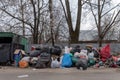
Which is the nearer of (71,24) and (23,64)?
(23,64)

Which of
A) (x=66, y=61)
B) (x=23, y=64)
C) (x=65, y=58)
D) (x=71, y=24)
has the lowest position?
(x=23, y=64)

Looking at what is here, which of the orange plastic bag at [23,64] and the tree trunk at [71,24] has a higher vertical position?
the tree trunk at [71,24]

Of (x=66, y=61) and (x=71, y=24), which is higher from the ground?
(x=71, y=24)

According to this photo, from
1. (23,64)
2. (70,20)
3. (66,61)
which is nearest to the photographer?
(66,61)

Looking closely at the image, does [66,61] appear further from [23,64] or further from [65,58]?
[23,64]

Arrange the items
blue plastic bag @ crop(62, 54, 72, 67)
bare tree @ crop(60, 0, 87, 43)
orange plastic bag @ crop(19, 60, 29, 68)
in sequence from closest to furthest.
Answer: blue plastic bag @ crop(62, 54, 72, 67) → orange plastic bag @ crop(19, 60, 29, 68) → bare tree @ crop(60, 0, 87, 43)

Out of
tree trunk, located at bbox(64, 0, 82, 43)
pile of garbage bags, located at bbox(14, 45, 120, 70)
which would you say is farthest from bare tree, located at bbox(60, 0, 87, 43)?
pile of garbage bags, located at bbox(14, 45, 120, 70)

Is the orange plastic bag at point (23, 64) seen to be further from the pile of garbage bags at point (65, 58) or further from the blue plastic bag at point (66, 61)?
the blue plastic bag at point (66, 61)

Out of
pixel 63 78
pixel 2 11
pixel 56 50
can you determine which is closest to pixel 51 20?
pixel 2 11

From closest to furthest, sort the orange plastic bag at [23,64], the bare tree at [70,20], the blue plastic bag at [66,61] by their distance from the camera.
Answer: the blue plastic bag at [66,61] → the orange plastic bag at [23,64] → the bare tree at [70,20]

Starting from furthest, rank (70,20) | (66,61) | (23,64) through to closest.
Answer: (70,20), (23,64), (66,61)

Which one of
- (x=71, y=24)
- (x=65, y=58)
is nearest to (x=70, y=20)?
(x=71, y=24)

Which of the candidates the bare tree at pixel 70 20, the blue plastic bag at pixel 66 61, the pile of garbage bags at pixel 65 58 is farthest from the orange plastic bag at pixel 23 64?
the bare tree at pixel 70 20

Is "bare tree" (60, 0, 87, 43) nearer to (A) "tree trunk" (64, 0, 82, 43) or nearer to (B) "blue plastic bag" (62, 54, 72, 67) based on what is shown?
(A) "tree trunk" (64, 0, 82, 43)
